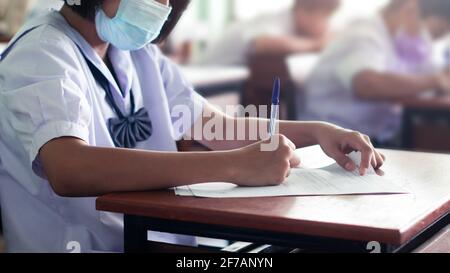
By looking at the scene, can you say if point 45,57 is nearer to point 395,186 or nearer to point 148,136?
point 148,136

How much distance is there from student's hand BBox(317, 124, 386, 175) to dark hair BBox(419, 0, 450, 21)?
2616mm

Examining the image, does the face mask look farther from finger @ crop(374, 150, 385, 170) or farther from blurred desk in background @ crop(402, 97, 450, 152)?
finger @ crop(374, 150, 385, 170)

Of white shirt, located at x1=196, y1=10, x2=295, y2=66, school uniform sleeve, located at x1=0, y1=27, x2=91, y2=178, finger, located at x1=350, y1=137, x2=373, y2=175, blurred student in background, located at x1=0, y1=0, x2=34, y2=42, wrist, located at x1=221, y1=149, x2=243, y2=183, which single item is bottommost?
white shirt, located at x1=196, y1=10, x2=295, y2=66

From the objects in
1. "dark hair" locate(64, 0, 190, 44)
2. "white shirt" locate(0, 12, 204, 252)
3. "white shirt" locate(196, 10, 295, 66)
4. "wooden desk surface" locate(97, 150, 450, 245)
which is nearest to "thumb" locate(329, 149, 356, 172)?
"wooden desk surface" locate(97, 150, 450, 245)

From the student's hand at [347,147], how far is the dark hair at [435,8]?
262 cm

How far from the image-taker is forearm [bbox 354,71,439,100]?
3.74 meters

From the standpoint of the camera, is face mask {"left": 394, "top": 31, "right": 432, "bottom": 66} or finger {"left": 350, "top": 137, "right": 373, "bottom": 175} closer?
finger {"left": 350, "top": 137, "right": 373, "bottom": 175}

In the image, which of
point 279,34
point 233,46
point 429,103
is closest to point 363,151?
point 429,103

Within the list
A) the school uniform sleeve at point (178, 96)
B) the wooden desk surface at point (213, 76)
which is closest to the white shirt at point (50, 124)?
the school uniform sleeve at point (178, 96)

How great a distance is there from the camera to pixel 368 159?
1486 millimetres

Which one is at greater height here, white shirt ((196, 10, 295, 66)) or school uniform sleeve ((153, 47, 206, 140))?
school uniform sleeve ((153, 47, 206, 140))

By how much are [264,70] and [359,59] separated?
579 mm
